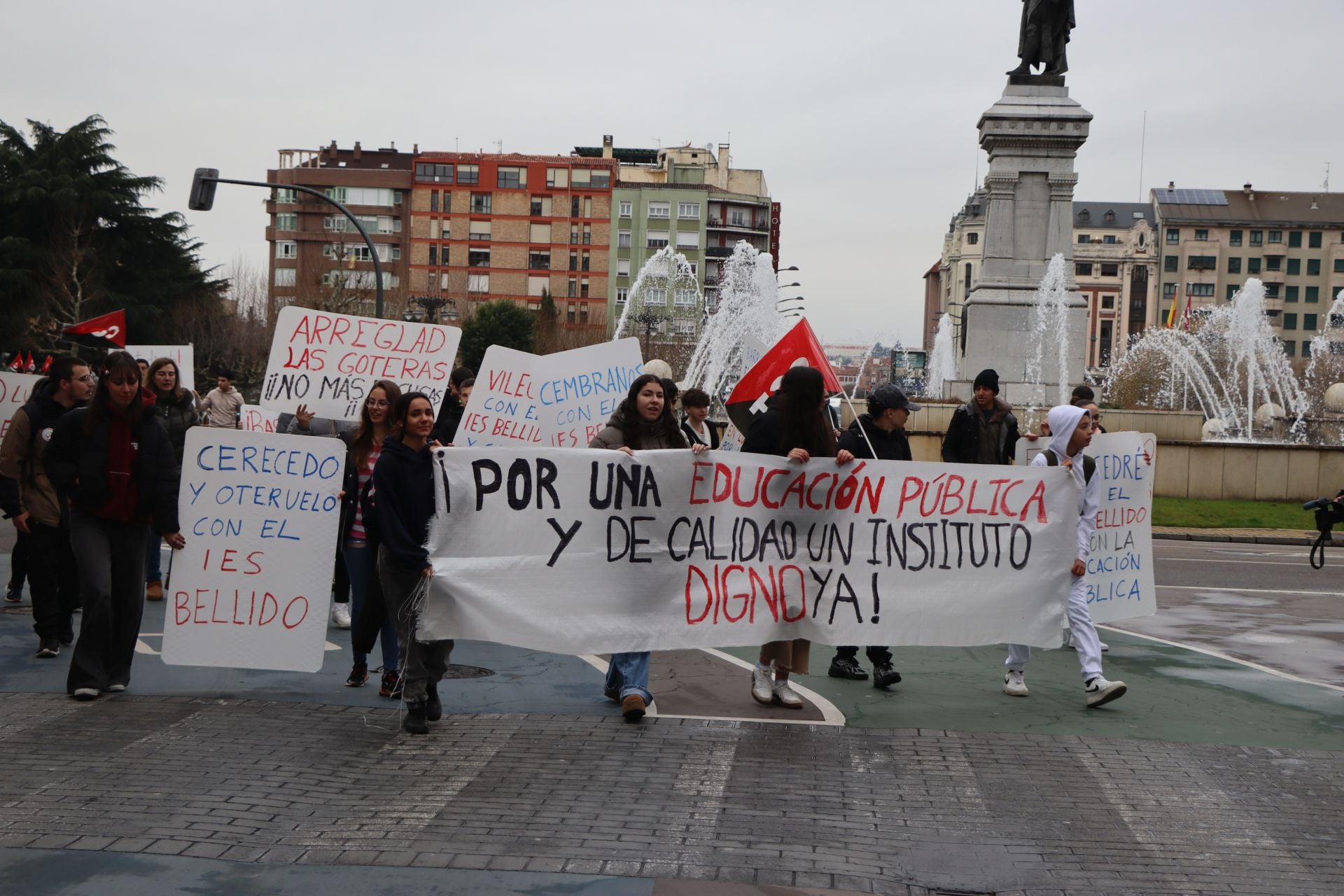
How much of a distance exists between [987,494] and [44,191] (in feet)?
164

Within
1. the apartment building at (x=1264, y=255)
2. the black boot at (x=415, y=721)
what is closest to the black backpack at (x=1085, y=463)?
the black boot at (x=415, y=721)

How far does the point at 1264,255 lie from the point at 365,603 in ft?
465

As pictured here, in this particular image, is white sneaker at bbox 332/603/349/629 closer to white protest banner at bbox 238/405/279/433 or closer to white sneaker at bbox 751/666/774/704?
white protest banner at bbox 238/405/279/433

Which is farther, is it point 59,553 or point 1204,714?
point 59,553

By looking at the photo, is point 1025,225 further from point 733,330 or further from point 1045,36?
point 733,330

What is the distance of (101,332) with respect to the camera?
46.5 ft

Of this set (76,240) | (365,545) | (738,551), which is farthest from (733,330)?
(738,551)

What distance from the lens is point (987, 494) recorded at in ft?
27.8

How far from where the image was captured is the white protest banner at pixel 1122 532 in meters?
9.44

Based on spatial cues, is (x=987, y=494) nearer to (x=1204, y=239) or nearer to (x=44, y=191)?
(x=44, y=191)

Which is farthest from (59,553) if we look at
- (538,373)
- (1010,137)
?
(1010,137)

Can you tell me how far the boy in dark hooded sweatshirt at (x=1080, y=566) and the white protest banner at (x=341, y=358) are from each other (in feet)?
16.1

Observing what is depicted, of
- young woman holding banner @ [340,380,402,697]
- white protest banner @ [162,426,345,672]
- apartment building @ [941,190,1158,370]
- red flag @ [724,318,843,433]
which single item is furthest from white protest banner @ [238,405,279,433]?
apartment building @ [941,190,1158,370]

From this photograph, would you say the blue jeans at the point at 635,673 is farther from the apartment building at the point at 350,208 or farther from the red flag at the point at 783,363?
the apartment building at the point at 350,208
